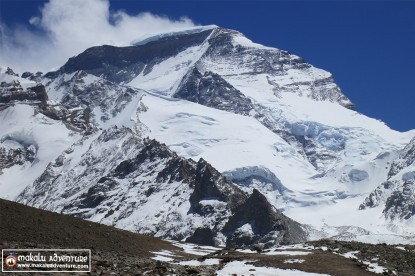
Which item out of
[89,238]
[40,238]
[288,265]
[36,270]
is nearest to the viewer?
[36,270]

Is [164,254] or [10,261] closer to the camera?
[10,261]

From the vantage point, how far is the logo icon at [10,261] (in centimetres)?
4558

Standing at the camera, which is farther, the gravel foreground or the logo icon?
the gravel foreground

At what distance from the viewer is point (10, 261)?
46.2 metres

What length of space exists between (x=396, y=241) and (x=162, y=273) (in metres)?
72.1

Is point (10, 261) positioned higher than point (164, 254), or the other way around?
point (164, 254)

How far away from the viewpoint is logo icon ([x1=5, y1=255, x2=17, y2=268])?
4558 cm

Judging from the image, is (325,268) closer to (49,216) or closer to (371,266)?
(371,266)

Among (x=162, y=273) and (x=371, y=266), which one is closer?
(x=162, y=273)

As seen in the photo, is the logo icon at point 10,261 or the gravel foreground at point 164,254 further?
the gravel foreground at point 164,254

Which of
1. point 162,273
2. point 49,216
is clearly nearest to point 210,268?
point 162,273

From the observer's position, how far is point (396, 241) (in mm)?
114188

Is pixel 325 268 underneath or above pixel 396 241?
underneath

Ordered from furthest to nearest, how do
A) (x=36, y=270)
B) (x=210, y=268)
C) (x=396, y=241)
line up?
(x=396, y=241) < (x=210, y=268) < (x=36, y=270)
